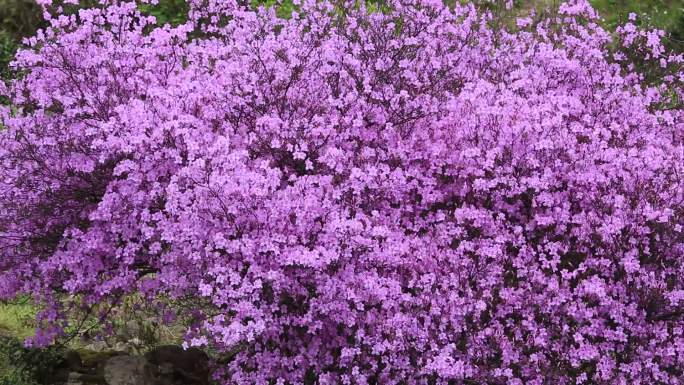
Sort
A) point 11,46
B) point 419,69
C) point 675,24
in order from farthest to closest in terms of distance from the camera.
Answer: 1. point 11,46
2. point 675,24
3. point 419,69

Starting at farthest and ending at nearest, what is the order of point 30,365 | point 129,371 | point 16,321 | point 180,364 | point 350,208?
point 16,321 → point 180,364 → point 30,365 → point 129,371 → point 350,208

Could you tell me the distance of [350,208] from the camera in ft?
21.5

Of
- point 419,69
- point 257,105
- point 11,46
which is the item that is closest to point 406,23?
point 419,69

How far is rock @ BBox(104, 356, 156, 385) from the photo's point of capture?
7.69 metres

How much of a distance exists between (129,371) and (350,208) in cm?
306

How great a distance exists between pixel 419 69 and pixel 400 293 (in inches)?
110

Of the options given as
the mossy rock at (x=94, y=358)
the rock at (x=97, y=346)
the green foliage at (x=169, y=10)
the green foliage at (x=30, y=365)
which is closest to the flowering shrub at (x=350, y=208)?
the green foliage at (x=30, y=365)

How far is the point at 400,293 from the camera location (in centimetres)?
609

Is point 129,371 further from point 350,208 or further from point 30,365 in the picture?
point 350,208

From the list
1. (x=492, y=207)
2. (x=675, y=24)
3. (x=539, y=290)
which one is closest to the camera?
(x=539, y=290)

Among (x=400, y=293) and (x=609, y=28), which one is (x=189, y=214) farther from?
(x=609, y=28)

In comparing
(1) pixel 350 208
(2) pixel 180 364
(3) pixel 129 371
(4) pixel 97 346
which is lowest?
(3) pixel 129 371

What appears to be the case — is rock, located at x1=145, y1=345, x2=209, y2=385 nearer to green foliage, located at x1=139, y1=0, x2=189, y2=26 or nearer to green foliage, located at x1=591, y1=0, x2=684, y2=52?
green foliage, located at x1=139, y1=0, x2=189, y2=26

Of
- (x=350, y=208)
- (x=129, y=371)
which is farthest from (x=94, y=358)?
(x=350, y=208)
